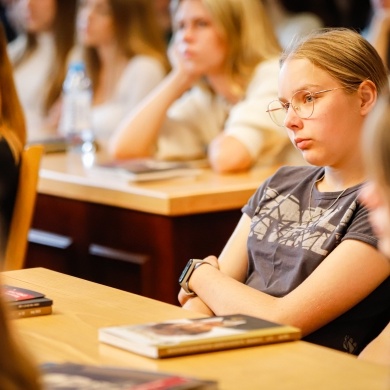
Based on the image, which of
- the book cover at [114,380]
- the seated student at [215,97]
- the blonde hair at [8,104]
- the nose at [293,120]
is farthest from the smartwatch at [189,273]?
the seated student at [215,97]

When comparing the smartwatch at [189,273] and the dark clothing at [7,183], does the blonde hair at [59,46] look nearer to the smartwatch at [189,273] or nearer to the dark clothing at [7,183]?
the dark clothing at [7,183]

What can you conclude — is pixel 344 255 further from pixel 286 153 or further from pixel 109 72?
pixel 109 72

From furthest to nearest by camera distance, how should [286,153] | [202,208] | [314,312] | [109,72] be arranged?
[109,72], [286,153], [202,208], [314,312]

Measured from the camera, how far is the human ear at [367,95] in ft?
6.05

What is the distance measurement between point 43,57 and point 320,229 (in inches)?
138

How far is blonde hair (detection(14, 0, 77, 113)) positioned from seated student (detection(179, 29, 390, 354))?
2.71m

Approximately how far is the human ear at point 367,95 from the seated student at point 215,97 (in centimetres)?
118

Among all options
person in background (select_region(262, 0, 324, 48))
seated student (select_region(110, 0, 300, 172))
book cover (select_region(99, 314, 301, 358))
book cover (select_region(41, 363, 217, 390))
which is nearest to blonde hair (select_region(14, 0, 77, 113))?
person in background (select_region(262, 0, 324, 48))

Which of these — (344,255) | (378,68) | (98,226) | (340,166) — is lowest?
(98,226)

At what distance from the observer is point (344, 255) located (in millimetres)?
1715

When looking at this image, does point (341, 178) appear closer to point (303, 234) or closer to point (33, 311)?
point (303, 234)

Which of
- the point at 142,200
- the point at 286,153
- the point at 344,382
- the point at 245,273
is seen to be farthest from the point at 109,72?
the point at 344,382

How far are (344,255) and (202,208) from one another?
1044 millimetres

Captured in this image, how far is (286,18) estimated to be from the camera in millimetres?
4777
